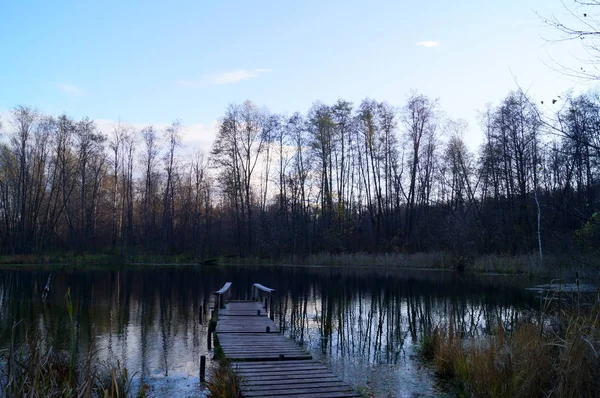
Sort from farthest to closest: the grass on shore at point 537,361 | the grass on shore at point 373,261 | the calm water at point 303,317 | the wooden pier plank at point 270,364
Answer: the grass on shore at point 373,261
the calm water at point 303,317
the wooden pier plank at point 270,364
the grass on shore at point 537,361

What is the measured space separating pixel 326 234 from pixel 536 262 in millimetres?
19433

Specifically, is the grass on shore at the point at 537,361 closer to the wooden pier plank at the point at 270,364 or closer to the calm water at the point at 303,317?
the calm water at the point at 303,317

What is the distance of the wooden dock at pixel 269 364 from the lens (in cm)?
643

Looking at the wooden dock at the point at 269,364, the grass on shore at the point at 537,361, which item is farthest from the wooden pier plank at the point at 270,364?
the grass on shore at the point at 537,361

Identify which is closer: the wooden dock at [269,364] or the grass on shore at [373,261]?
the wooden dock at [269,364]

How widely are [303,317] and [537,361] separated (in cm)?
1006

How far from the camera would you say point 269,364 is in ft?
25.8

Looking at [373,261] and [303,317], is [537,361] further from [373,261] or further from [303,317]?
[373,261]

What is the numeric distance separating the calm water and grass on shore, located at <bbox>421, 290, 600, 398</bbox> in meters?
0.61

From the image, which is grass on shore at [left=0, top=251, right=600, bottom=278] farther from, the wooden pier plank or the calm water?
the wooden pier plank

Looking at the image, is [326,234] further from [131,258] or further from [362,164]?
[131,258]

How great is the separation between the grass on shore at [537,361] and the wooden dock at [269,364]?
1750mm

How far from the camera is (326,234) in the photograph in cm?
4162

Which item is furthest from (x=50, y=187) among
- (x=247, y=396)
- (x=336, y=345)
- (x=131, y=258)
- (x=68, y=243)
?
(x=247, y=396)
